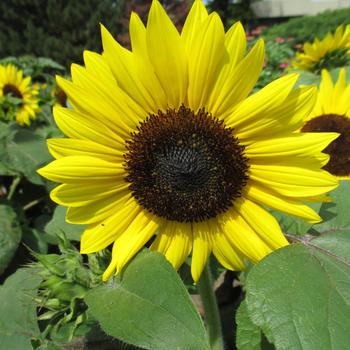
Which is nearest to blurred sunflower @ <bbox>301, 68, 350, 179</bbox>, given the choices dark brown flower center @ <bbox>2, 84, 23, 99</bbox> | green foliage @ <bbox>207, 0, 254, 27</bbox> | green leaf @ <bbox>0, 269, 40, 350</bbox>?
green leaf @ <bbox>0, 269, 40, 350</bbox>

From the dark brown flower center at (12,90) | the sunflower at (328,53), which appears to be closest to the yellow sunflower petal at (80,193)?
the sunflower at (328,53)

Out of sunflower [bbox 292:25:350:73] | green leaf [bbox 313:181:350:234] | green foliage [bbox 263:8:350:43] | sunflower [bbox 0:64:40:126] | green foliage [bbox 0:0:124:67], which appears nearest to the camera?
green leaf [bbox 313:181:350:234]

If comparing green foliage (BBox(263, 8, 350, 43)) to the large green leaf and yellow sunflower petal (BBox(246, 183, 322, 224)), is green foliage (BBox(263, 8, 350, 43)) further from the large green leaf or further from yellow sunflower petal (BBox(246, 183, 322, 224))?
yellow sunflower petal (BBox(246, 183, 322, 224))

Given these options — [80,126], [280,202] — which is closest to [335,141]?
[280,202]

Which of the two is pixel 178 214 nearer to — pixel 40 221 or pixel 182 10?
pixel 40 221

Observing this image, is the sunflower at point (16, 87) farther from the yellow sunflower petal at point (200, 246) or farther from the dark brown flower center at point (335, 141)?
the yellow sunflower petal at point (200, 246)

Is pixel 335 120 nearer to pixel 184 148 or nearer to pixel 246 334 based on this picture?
pixel 184 148

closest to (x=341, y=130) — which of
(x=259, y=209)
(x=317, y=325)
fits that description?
(x=259, y=209)
